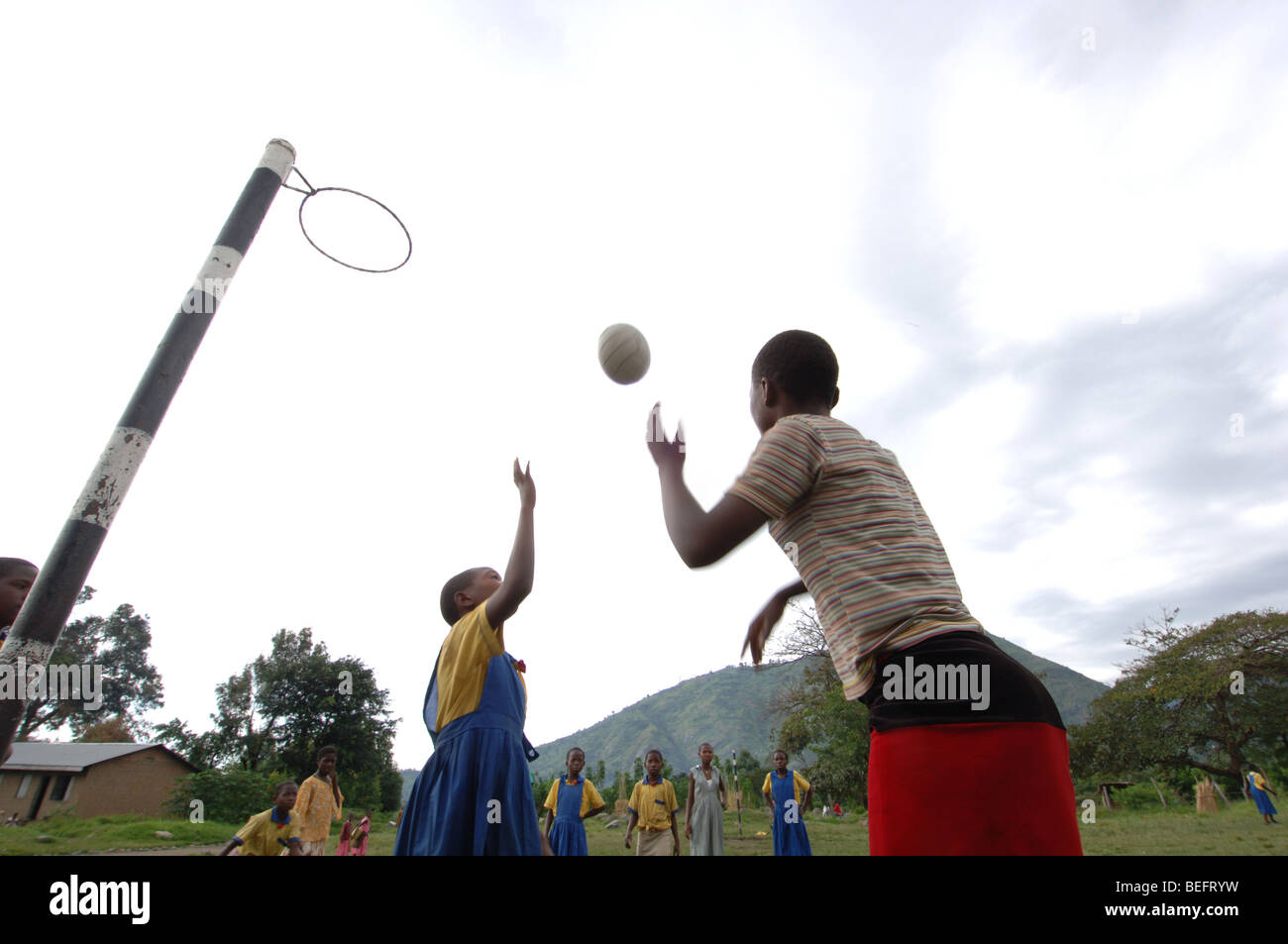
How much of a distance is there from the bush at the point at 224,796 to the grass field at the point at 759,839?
2.18m

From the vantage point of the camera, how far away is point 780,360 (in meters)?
2.05

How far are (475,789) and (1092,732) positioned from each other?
43.1 metres

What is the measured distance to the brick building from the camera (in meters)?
35.2

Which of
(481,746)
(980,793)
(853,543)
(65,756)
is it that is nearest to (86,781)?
(65,756)

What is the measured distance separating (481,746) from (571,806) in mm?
8405

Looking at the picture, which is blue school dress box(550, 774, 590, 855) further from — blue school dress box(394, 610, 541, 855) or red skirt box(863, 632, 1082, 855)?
red skirt box(863, 632, 1082, 855)

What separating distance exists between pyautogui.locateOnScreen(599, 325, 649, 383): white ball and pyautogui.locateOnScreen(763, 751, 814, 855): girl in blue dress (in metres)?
9.17

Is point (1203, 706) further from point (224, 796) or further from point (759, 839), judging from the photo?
point (224, 796)

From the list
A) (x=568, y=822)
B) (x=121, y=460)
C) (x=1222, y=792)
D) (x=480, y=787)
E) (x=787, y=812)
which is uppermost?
(x=1222, y=792)

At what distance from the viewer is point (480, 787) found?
10.5 feet

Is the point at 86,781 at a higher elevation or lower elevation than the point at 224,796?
lower
